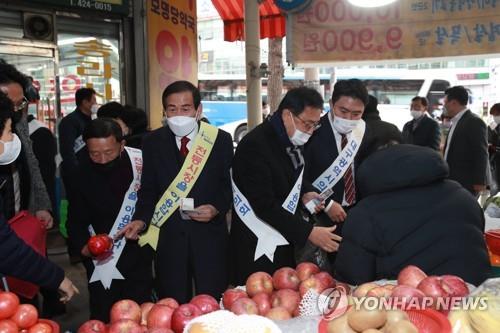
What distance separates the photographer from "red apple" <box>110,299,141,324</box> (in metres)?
2.00

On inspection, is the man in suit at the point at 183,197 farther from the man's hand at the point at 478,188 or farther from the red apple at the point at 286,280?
the man's hand at the point at 478,188

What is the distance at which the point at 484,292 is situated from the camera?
1558 millimetres

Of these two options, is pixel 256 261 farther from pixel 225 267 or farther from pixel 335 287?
pixel 335 287

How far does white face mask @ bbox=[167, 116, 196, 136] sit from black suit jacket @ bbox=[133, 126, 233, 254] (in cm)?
6

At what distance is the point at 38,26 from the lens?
6617 mm

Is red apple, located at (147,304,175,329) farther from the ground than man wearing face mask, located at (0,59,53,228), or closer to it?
closer to it

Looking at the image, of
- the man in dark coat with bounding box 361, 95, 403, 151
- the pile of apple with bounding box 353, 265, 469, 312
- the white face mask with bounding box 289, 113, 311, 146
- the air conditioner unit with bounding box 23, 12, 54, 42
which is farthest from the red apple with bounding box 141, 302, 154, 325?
the air conditioner unit with bounding box 23, 12, 54, 42

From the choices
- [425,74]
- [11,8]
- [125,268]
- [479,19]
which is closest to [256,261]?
[125,268]

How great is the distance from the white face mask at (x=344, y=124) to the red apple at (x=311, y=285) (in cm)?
176

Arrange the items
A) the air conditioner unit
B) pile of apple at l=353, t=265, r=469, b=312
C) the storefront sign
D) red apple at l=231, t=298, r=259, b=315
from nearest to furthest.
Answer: pile of apple at l=353, t=265, r=469, b=312 → red apple at l=231, t=298, r=259, b=315 → the air conditioner unit → the storefront sign

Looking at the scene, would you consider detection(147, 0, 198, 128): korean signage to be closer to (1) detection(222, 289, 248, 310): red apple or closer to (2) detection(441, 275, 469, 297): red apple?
(1) detection(222, 289, 248, 310): red apple

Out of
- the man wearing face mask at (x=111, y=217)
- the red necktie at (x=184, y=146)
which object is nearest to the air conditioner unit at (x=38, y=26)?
the man wearing face mask at (x=111, y=217)

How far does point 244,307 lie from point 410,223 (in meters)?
0.73

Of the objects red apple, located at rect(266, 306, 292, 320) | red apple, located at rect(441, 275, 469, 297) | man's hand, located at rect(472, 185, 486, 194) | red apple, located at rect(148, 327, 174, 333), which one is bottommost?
man's hand, located at rect(472, 185, 486, 194)
